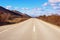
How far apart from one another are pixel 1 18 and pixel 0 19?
50.8 inches

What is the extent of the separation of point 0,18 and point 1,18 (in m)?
0.88

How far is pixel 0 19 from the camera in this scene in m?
42.9

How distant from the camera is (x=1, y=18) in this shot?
44156 mm

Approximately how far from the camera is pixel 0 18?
43.3 m

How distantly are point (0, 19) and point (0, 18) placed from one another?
0.49 m
